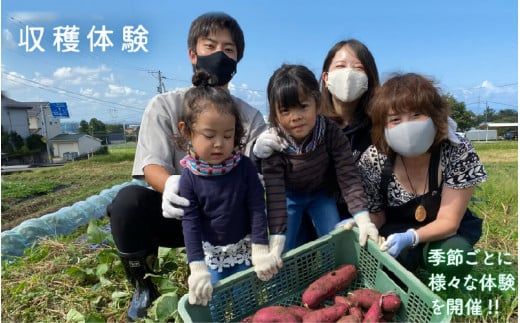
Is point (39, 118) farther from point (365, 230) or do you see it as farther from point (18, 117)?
point (365, 230)

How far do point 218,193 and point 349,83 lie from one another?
1.03 meters

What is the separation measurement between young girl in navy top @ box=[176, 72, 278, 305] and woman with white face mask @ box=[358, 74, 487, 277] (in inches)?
24.5

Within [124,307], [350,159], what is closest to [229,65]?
[350,159]

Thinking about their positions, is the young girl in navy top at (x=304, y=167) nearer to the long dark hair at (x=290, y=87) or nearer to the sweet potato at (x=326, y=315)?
the long dark hair at (x=290, y=87)

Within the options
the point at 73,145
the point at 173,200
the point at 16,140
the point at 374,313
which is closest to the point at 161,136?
the point at 173,200

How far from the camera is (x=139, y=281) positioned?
2.39 metres

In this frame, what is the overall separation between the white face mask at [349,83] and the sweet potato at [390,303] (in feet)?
3.74

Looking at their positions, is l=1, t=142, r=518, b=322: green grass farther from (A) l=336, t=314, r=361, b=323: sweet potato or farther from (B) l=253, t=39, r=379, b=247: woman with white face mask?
(B) l=253, t=39, r=379, b=247: woman with white face mask

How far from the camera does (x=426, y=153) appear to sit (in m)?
2.26

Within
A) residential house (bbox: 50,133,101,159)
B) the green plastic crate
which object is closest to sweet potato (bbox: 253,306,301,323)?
the green plastic crate

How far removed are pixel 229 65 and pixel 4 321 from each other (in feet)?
6.77

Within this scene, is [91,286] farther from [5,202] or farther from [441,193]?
[5,202]

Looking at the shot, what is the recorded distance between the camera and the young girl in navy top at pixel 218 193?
182 centimetres

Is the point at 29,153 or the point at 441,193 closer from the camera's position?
the point at 441,193
